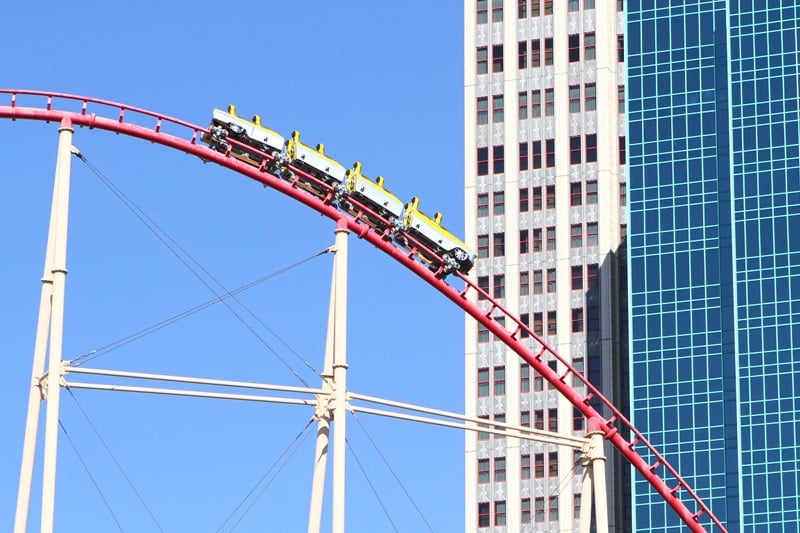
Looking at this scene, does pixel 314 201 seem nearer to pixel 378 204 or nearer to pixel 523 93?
pixel 378 204

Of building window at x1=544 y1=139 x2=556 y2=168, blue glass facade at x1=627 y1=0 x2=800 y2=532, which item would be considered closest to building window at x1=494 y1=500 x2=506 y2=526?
blue glass facade at x1=627 y1=0 x2=800 y2=532

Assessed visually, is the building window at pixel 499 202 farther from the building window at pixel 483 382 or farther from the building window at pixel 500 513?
the building window at pixel 500 513

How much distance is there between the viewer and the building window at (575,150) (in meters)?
164

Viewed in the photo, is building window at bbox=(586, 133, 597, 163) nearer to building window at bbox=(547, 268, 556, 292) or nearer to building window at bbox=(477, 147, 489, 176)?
building window at bbox=(477, 147, 489, 176)

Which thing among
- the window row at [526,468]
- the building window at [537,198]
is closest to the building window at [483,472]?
the window row at [526,468]

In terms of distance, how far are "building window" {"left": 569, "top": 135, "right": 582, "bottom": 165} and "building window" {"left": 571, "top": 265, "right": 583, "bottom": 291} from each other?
24.6 ft

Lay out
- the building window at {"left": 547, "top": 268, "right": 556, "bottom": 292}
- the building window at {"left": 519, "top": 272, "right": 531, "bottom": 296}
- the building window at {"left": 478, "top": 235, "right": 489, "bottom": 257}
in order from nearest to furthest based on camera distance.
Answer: the building window at {"left": 547, "top": 268, "right": 556, "bottom": 292}, the building window at {"left": 519, "top": 272, "right": 531, "bottom": 296}, the building window at {"left": 478, "top": 235, "right": 489, "bottom": 257}

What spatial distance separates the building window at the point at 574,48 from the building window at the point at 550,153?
19.9ft

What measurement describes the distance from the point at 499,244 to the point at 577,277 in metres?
6.21

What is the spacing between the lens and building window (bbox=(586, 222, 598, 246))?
531ft

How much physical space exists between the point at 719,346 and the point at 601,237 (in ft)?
48.3

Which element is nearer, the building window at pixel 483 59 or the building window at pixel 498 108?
the building window at pixel 498 108

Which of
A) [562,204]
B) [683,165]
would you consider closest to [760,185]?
[683,165]

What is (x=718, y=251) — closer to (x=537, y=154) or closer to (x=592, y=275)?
(x=592, y=275)
